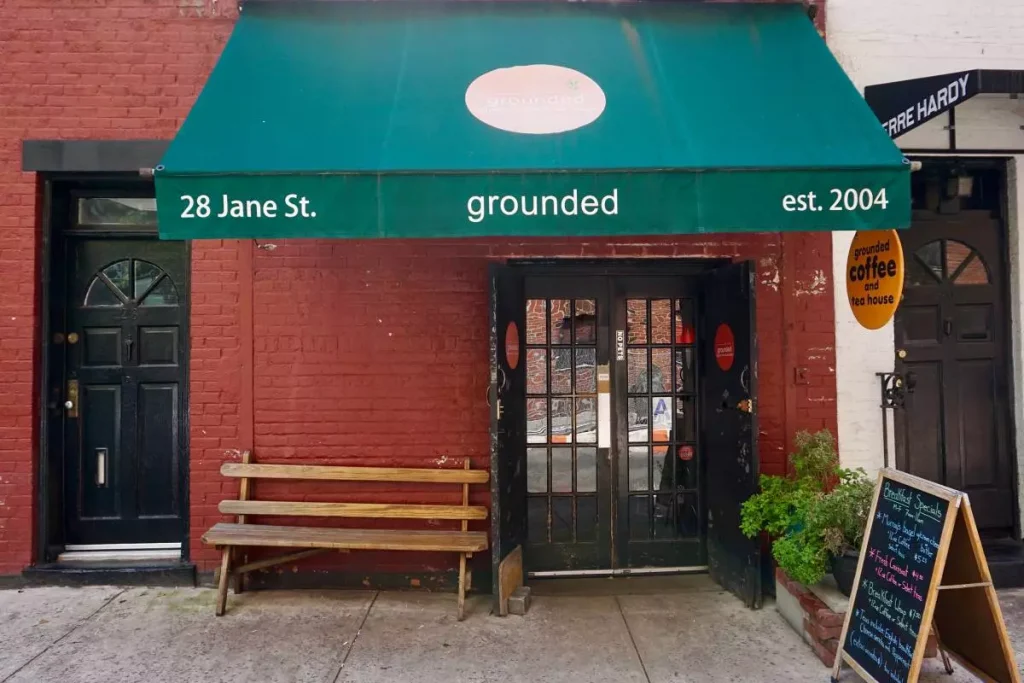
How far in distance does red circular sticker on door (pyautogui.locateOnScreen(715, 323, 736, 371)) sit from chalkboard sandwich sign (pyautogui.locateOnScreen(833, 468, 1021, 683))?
131 cm

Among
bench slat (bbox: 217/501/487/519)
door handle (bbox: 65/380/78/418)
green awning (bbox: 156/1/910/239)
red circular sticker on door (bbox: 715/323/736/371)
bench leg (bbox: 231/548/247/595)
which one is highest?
green awning (bbox: 156/1/910/239)

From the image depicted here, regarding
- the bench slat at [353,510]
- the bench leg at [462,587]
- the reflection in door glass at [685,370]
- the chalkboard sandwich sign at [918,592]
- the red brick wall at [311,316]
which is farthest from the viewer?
the reflection in door glass at [685,370]

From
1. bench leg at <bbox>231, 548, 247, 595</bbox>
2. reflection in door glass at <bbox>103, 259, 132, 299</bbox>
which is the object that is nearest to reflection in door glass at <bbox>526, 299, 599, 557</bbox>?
bench leg at <bbox>231, 548, 247, 595</bbox>

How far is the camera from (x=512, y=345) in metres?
4.58

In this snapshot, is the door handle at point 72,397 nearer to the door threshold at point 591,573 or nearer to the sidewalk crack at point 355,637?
the sidewalk crack at point 355,637

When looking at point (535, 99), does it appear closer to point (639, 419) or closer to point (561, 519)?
point (639, 419)

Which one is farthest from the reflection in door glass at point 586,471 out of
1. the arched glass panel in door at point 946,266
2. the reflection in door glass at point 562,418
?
the arched glass panel in door at point 946,266

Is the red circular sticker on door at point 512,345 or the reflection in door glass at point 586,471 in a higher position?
the red circular sticker on door at point 512,345

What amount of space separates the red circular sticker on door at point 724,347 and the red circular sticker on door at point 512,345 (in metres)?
1.48

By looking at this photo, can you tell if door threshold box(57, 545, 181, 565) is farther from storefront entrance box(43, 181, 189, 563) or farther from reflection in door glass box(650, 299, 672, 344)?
reflection in door glass box(650, 299, 672, 344)

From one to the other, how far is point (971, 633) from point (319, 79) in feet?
15.6

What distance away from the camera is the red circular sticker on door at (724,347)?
14.7 feet

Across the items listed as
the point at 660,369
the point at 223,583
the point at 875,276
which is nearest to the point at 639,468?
the point at 660,369

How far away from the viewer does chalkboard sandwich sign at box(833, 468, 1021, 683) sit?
2.96 metres
